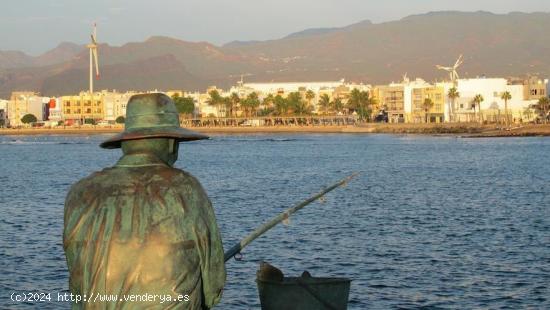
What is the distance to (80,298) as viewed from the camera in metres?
4.52

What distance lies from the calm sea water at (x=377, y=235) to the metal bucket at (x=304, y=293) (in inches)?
254

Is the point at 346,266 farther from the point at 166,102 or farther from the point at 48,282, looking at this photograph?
the point at 166,102

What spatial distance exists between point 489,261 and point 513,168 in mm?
50545

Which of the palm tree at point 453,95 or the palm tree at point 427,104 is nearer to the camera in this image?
the palm tree at point 453,95

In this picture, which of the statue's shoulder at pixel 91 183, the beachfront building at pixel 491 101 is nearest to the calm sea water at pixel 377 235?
the statue's shoulder at pixel 91 183

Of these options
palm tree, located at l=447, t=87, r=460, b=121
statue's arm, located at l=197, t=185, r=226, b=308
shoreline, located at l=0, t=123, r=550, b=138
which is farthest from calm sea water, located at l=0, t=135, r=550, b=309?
palm tree, located at l=447, t=87, r=460, b=121

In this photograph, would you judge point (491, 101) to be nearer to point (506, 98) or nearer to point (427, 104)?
point (506, 98)

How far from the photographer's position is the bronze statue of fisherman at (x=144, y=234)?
441cm

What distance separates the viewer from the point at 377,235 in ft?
94.4

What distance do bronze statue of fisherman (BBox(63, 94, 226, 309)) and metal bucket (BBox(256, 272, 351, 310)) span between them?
581cm

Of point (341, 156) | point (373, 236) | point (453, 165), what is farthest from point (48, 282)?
point (341, 156)

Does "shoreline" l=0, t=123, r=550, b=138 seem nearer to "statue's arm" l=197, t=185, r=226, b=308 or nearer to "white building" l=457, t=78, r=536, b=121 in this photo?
"white building" l=457, t=78, r=536, b=121

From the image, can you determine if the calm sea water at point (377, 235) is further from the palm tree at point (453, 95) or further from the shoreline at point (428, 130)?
the palm tree at point (453, 95)

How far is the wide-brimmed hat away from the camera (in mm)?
4598
